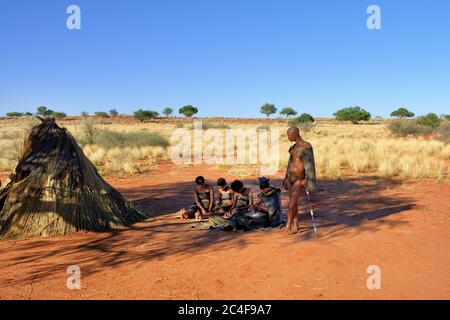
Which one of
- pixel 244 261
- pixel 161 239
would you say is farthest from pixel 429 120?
pixel 244 261

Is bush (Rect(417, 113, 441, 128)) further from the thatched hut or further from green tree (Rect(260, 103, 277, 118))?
green tree (Rect(260, 103, 277, 118))

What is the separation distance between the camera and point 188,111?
6950 centimetres

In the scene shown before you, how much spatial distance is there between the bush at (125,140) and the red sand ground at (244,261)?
14.1 metres

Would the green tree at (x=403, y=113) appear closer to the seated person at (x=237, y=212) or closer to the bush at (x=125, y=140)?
the bush at (x=125, y=140)

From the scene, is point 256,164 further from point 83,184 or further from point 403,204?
point 83,184

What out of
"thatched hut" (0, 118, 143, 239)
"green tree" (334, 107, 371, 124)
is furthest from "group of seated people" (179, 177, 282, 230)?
"green tree" (334, 107, 371, 124)

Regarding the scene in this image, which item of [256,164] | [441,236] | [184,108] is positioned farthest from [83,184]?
[184,108]

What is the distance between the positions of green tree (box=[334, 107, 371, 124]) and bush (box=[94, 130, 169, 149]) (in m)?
36.7

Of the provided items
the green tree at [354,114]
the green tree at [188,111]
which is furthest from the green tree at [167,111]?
the green tree at [354,114]

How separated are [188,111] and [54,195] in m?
63.9

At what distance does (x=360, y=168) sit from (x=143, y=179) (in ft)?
24.4

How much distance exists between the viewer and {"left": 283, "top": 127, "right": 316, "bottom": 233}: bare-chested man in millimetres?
5941

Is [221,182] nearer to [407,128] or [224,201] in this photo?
[224,201]

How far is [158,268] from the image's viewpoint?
4770 mm
